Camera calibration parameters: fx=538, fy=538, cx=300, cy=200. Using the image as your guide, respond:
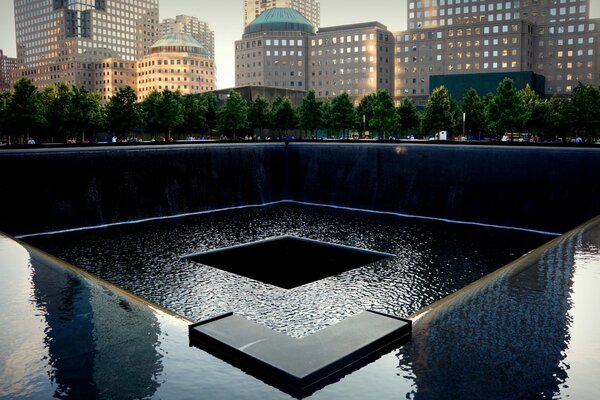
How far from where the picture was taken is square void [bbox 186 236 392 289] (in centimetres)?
1730

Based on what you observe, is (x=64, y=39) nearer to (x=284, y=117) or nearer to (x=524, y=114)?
(x=284, y=117)

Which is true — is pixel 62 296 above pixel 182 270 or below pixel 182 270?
above

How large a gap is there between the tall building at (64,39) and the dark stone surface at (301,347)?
18424cm

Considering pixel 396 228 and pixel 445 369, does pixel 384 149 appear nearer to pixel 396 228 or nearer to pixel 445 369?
pixel 396 228

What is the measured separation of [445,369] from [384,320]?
1.61 meters

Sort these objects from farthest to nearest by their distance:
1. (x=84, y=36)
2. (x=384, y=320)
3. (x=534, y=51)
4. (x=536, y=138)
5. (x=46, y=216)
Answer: (x=84, y=36)
(x=534, y=51)
(x=536, y=138)
(x=46, y=216)
(x=384, y=320)

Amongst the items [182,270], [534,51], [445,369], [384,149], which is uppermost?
[534,51]

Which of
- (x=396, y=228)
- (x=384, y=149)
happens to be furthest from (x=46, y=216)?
(x=384, y=149)

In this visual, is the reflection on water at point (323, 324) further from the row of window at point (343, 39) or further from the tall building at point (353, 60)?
the row of window at point (343, 39)

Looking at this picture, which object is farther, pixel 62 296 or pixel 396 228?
pixel 396 228

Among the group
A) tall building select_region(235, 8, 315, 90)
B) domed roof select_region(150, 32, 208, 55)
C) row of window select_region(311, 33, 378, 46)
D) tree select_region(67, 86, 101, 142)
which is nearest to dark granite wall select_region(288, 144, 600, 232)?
tree select_region(67, 86, 101, 142)

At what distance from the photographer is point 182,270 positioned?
53.9 ft

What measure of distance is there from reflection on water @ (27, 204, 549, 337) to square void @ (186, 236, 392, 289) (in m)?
0.69

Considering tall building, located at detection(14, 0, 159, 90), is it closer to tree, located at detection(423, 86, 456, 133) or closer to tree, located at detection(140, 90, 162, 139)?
tree, located at detection(140, 90, 162, 139)
